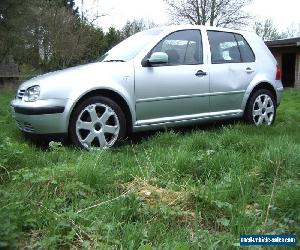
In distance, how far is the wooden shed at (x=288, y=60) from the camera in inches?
907

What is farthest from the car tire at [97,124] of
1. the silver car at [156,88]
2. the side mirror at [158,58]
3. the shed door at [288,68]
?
the shed door at [288,68]

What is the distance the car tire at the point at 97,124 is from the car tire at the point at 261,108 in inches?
92.1

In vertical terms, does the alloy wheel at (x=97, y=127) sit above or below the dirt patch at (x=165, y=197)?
above

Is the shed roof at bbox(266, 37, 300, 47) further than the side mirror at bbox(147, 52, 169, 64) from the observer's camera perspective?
Yes

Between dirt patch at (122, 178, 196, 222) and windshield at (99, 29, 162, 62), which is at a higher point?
windshield at (99, 29, 162, 62)

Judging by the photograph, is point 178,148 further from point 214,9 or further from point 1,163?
point 214,9

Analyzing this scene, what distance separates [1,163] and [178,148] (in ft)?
6.41

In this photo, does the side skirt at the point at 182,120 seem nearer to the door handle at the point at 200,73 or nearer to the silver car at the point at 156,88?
the silver car at the point at 156,88

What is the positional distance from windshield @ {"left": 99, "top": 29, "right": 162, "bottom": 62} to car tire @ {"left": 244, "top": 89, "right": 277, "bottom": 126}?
191 centimetres

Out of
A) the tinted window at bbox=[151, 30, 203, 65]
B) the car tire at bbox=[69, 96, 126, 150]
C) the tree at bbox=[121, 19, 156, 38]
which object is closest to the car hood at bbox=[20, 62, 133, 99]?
the car tire at bbox=[69, 96, 126, 150]

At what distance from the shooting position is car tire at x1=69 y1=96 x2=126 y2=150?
5414 millimetres

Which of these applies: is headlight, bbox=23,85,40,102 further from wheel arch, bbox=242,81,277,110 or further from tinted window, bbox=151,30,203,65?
wheel arch, bbox=242,81,277,110

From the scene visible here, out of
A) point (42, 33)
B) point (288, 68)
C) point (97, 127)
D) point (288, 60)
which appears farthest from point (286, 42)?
point (97, 127)

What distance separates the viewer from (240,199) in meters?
3.54
